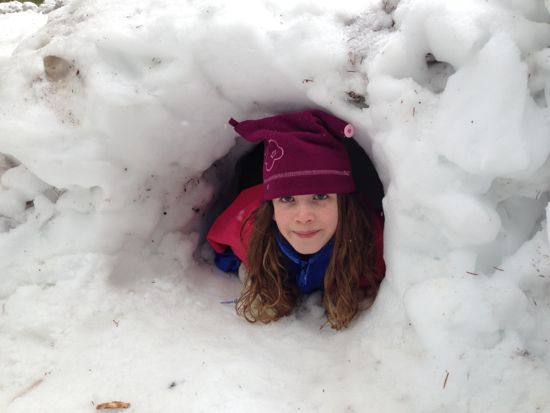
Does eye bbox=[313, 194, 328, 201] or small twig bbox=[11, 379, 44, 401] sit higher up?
eye bbox=[313, 194, 328, 201]

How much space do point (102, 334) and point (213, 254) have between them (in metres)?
0.78

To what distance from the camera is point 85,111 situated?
6.32 ft

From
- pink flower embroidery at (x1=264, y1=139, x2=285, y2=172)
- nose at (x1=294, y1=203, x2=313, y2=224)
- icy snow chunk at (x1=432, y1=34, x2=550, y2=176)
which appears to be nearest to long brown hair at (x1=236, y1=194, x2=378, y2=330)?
nose at (x1=294, y1=203, x2=313, y2=224)

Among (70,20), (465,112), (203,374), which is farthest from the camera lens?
(70,20)

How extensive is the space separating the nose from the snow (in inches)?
12.6

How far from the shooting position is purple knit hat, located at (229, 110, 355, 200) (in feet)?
6.28

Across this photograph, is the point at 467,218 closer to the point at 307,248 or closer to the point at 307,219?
the point at 307,219

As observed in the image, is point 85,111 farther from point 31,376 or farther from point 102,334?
point 31,376

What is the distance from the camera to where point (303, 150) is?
1917 mm

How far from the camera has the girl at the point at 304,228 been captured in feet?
6.36

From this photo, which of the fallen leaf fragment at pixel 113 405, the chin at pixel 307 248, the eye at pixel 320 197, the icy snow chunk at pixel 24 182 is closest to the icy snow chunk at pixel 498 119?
the eye at pixel 320 197

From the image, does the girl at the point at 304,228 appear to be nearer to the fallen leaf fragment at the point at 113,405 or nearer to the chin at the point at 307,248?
the chin at the point at 307,248

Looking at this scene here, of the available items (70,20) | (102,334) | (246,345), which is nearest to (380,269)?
(246,345)

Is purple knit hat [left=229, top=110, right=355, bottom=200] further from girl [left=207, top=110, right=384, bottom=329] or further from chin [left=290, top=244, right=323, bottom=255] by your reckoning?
chin [left=290, top=244, right=323, bottom=255]
